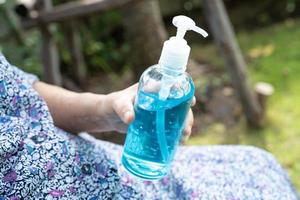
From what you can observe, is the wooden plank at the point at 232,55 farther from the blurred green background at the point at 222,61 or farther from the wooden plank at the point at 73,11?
the wooden plank at the point at 73,11

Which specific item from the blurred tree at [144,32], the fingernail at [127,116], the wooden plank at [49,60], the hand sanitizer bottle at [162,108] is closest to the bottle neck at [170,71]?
the hand sanitizer bottle at [162,108]

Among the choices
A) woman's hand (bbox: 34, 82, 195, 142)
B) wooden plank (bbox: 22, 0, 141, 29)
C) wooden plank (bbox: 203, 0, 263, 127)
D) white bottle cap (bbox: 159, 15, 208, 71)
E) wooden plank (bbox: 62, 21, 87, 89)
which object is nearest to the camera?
white bottle cap (bbox: 159, 15, 208, 71)

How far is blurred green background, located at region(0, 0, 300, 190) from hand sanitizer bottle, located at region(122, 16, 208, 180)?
1.77 meters

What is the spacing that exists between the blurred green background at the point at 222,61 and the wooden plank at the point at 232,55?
0.16m

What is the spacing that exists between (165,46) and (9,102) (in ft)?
1.66

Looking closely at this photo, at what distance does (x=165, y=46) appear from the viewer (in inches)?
46.5

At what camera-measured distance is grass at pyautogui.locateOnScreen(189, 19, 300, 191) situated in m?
3.23

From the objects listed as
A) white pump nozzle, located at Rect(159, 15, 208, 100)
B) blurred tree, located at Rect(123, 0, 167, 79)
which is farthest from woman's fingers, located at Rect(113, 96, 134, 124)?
blurred tree, located at Rect(123, 0, 167, 79)

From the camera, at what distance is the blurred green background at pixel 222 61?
3.27 m

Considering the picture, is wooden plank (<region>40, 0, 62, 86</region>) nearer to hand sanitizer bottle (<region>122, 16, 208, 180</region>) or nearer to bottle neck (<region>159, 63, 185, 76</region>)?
hand sanitizer bottle (<region>122, 16, 208, 180</region>)

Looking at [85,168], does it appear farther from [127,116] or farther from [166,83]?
[166,83]

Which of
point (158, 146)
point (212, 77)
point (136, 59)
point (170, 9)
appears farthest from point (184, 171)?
point (170, 9)

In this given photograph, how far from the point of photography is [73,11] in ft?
10.4

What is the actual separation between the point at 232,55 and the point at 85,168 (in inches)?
75.9
